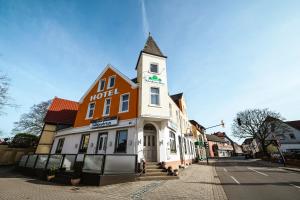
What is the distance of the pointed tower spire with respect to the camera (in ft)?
54.7

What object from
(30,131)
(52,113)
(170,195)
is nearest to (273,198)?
(170,195)

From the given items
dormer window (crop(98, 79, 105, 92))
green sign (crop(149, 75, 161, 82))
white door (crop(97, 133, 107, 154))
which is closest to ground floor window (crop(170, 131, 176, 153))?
green sign (crop(149, 75, 161, 82))

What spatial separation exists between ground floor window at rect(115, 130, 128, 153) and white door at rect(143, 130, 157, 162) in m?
1.77

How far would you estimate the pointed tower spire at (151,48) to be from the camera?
16.7 m

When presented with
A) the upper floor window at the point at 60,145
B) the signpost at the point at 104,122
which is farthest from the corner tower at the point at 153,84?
the upper floor window at the point at 60,145

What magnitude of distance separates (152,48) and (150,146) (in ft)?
34.8

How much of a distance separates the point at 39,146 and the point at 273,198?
22.9 metres

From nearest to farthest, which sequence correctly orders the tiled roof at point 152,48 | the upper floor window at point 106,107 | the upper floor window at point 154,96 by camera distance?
the upper floor window at point 154,96
the upper floor window at point 106,107
the tiled roof at point 152,48

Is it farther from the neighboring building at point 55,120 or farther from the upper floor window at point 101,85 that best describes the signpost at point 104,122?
the neighboring building at point 55,120

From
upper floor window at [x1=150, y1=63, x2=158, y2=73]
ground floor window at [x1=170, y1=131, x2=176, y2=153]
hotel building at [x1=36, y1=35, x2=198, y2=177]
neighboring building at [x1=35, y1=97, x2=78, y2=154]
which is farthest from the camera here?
neighboring building at [x1=35, y1=97, x2=78, y2=154]

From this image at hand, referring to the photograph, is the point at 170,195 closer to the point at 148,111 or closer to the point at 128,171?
the point at 128,171

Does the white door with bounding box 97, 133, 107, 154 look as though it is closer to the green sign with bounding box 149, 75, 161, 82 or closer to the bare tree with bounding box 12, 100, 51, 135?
the green sign with bounding box 149, 75, 161, 82

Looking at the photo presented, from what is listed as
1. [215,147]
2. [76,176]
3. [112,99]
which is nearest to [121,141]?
[76,176]

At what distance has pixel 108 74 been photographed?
1889cm
